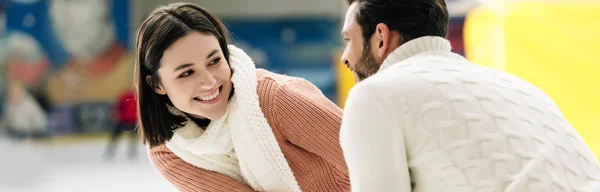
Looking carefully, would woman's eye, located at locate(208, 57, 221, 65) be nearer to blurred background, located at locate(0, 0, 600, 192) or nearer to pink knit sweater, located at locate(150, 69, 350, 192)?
pink knit sweater, located at locate(150, 69, 350, 192)

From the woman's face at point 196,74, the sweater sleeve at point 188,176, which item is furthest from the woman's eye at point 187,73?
the sweater sleeve at point 188,176

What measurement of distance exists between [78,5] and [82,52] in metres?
0.74

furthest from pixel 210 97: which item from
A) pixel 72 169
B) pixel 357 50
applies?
pixel 72 169

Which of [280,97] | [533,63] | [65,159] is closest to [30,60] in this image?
[65,159]

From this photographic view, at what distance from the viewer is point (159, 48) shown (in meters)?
2.65

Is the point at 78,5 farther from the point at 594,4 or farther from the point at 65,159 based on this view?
the point at 594,4

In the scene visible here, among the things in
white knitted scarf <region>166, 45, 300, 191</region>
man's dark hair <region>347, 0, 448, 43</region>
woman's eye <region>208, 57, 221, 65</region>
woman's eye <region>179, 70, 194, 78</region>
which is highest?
man's dark hair <region>347, 0, 448, 43</region>

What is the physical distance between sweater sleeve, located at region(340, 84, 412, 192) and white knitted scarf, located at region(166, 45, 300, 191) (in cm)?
87

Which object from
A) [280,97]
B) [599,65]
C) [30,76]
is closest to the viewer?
[280,97]

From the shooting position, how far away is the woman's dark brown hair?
104 inches

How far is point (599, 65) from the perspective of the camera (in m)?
5.21

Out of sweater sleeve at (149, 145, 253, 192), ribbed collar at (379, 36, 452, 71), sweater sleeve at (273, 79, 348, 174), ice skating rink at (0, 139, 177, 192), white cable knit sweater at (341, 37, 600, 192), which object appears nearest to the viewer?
white cable knit sweater at (341, 37, 600, 192)

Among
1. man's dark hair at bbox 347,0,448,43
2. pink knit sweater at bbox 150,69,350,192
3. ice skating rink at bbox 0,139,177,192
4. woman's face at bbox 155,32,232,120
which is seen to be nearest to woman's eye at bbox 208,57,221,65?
woman's face at bbox 155,32,232,120

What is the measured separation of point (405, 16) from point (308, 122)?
2.55 ft
